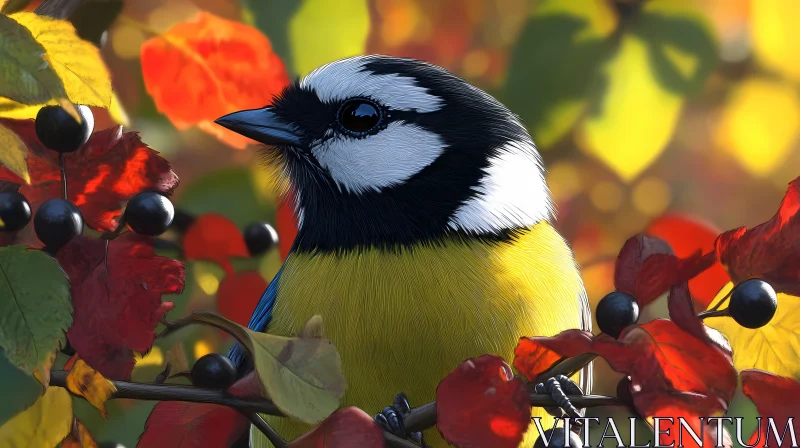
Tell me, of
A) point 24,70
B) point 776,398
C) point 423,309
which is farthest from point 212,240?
point 776,398

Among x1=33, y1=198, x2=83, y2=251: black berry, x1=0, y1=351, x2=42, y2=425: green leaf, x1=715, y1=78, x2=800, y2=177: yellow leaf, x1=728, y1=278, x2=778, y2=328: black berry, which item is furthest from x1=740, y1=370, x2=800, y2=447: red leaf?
x1=715, y1=78, x2=800, y2=177: yellow leaf

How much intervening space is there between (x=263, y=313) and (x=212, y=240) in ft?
0.82

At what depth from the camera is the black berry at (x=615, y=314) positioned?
1.01 meters

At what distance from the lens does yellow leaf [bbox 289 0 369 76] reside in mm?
1975

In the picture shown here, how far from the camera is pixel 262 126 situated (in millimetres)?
1830

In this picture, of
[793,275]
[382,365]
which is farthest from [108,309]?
[793,275]

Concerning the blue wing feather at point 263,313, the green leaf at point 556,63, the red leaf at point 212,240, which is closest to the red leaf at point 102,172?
the red leaf at point 212,240

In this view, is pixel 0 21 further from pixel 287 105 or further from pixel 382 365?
pixel 287 105

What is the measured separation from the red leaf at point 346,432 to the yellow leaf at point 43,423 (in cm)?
30

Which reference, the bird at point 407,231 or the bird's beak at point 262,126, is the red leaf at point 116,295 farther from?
the bird's beak at point 262,126

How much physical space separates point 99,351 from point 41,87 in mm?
275

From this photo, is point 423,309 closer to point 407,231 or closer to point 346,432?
point 407,231

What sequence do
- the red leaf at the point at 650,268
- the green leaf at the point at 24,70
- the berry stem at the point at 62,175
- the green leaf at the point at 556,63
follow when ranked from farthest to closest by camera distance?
the green leaf at the point at 556,63 → the berry stem at the point at 62,175 → the red leaf at the point at 650,268 → the green leaf at the point at 24,70

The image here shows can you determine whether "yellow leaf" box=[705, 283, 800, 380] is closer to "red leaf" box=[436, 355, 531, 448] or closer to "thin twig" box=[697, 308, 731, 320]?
"thin twig" box=[697, 308, 731, 320]
